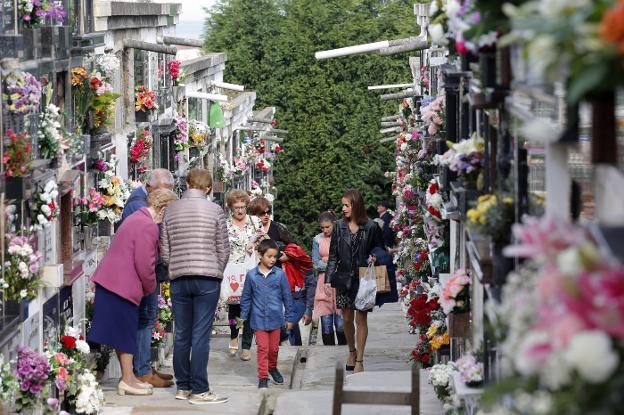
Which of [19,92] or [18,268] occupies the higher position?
[19,92]

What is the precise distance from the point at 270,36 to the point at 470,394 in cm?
4745

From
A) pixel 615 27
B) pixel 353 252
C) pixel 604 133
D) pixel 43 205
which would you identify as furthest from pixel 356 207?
pixel 615 27

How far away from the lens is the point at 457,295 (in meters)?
11.2

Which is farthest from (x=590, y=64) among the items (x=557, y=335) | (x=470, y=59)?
(x=470, y=59)

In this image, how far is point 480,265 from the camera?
8.40 meters

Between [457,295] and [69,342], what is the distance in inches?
158

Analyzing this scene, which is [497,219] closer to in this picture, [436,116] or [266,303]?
[436,116]

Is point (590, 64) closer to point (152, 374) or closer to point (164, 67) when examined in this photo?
point (152, 374)

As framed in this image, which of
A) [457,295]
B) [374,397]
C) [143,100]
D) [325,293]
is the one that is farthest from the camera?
[143,100]

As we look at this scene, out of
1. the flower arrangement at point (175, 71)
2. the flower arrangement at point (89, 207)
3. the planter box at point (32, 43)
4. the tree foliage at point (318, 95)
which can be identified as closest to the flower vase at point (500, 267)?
the planter box at point (32, 43)

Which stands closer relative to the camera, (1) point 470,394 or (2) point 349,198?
(1) point 470,394

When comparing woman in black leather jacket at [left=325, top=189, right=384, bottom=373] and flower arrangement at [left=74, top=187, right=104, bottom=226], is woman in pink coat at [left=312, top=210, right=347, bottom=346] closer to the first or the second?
woman in black leather jacket at [left=325, top=189, right=384, bottom=373]

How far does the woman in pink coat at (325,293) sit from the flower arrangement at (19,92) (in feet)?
21.1

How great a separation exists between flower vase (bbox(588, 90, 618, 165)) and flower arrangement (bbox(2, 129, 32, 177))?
7269mm
